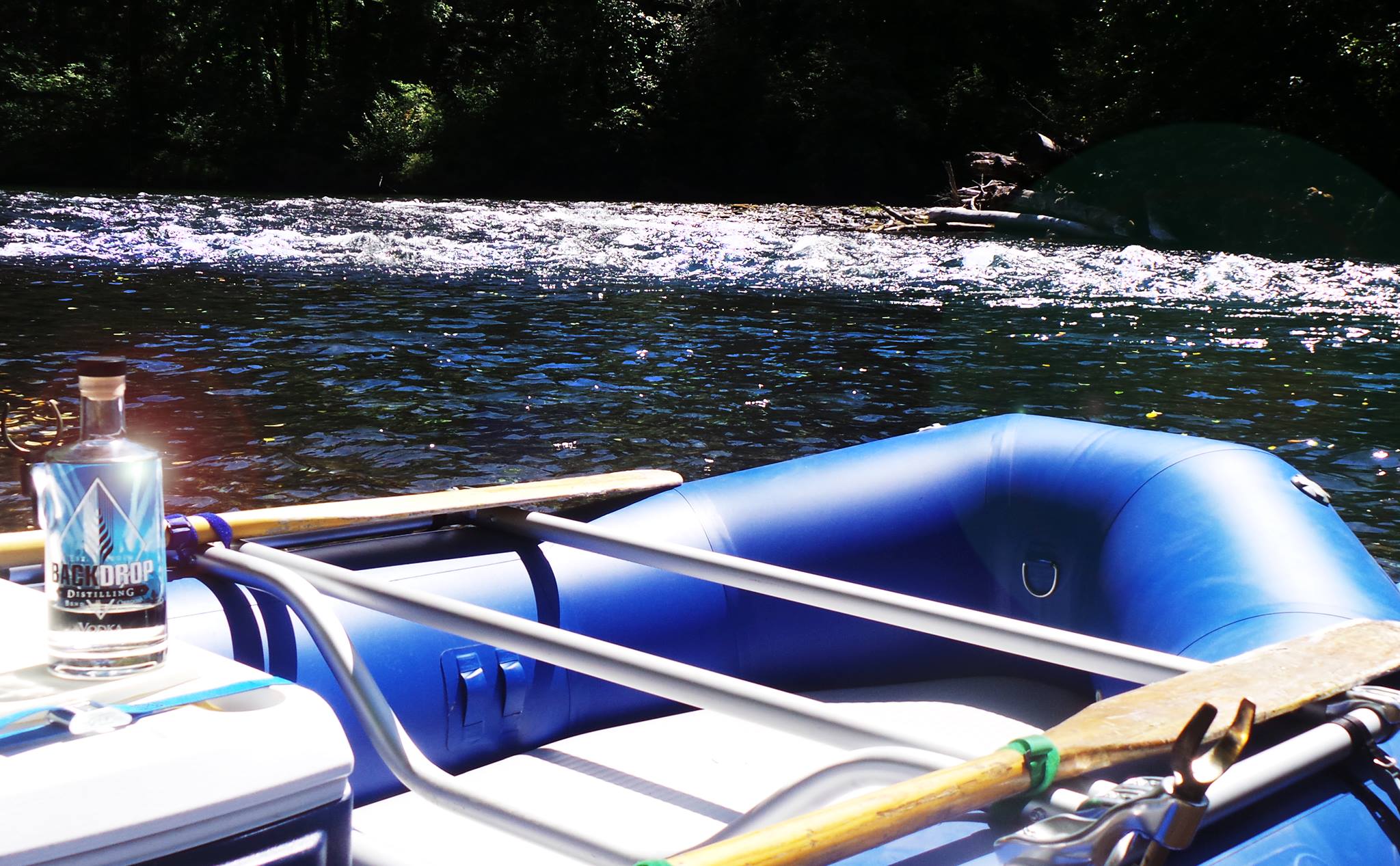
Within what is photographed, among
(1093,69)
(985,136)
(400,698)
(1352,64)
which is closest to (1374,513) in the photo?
(400,698)

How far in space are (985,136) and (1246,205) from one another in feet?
30.5

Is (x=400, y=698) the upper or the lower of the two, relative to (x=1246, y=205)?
lower

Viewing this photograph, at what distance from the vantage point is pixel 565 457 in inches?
217

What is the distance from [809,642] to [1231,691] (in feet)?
3.96

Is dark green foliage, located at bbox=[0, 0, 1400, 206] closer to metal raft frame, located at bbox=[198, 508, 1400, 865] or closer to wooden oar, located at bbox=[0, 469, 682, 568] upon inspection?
wooden oar, located at bbox=[0, 469, 682, 568]

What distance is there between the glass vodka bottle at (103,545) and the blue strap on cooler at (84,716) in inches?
2.8

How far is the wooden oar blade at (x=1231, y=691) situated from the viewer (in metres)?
1.13

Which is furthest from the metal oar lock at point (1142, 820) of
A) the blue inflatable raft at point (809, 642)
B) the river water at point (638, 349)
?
the river water at point (638, 349)

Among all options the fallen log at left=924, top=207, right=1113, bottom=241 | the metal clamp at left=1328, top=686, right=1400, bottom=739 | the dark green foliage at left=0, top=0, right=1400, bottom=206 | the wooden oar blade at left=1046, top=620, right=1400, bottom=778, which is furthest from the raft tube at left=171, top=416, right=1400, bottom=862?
the dark green foliage at left=0, top=0, right=1400, bottom=206

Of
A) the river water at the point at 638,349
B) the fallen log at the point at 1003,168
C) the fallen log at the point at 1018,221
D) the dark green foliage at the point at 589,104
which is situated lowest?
the river water at the point at 638,349

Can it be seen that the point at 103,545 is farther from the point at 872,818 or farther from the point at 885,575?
the point at 885,575

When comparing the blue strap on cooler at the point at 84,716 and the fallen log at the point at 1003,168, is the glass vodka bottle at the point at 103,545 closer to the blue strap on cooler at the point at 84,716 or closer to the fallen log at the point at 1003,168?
the blue strap on cooler at the point at 84,716

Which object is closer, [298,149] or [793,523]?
[793,523]

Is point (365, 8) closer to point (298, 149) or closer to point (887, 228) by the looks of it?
point (298, 149)
